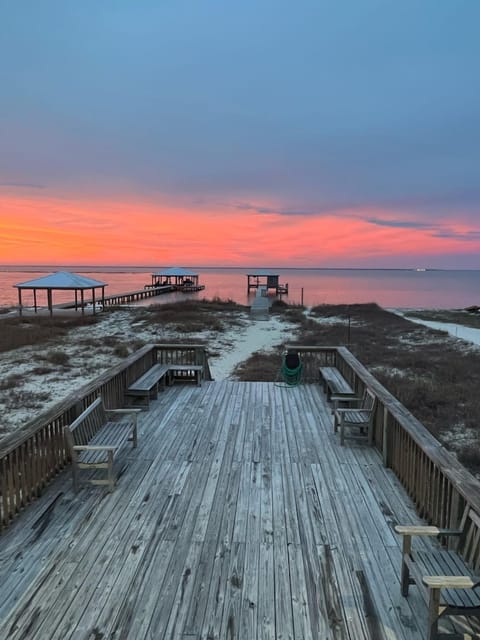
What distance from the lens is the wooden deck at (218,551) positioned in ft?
6.40

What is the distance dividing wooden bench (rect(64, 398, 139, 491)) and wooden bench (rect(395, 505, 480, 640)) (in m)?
2.41

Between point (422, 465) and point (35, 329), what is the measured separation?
1731 centimetres

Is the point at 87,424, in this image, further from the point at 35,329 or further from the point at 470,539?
the point at 35,329

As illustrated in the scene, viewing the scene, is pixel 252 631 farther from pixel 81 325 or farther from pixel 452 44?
pixel 81 325

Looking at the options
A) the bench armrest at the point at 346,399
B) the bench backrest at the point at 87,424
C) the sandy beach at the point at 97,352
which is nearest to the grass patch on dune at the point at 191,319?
the sandy beach at the point at 97,352

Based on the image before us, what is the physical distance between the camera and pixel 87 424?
382 centimetres

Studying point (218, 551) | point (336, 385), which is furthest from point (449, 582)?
point (336, 385)

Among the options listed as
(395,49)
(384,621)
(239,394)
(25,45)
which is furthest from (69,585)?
(395,49)

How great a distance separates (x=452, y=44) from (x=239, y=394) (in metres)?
12.3

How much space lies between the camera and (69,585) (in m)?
Result: 2.21

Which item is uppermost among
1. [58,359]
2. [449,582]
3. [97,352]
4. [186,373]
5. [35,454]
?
[449,582]

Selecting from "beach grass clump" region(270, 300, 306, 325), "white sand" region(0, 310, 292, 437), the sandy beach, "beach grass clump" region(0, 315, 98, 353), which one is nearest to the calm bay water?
"beach grass clump" region(270, 300, 306, 325)

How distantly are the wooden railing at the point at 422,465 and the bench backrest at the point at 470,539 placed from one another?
2.8 inches

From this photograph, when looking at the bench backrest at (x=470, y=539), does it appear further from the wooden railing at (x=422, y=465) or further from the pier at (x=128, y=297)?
the pier at (x=128, y=297)
